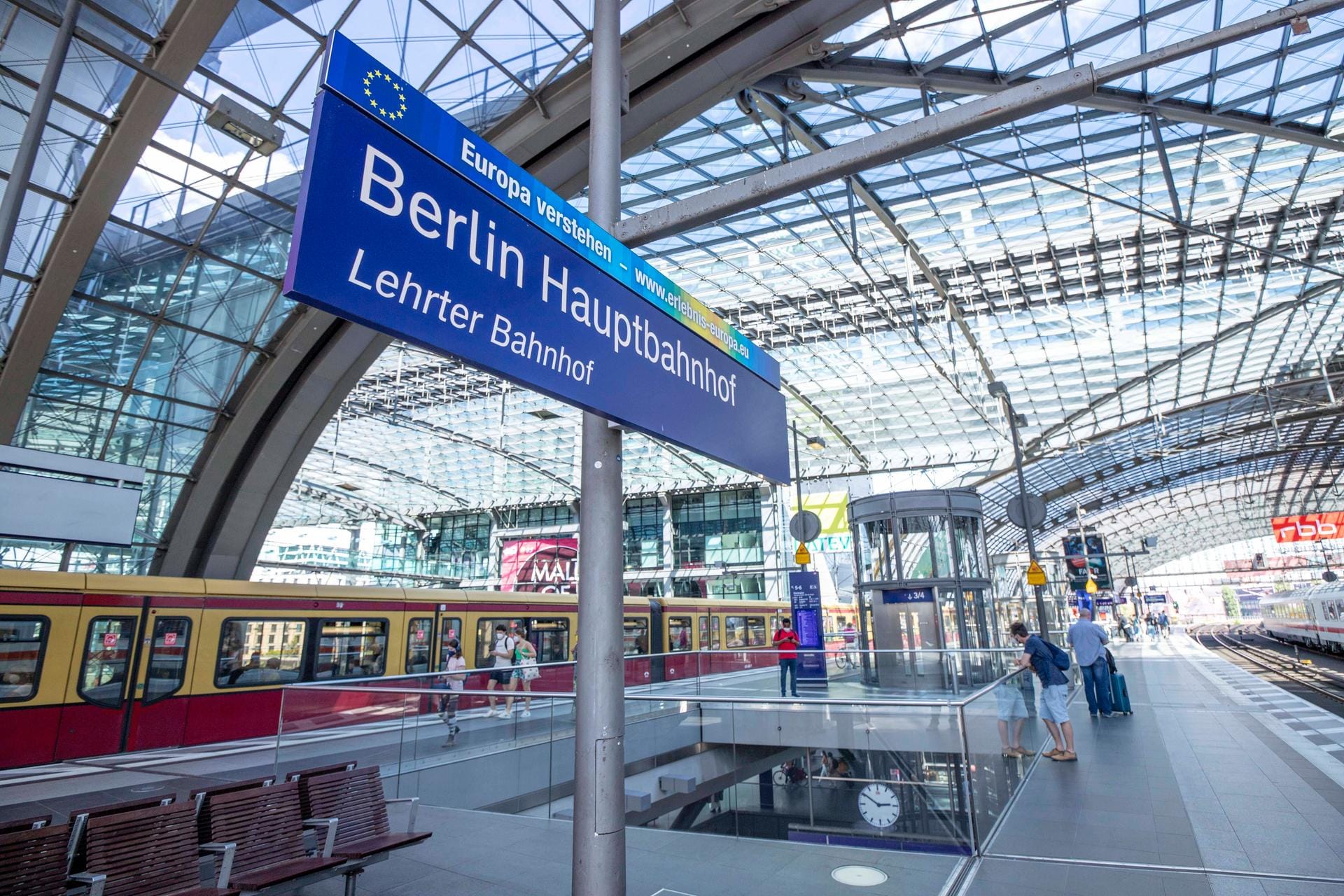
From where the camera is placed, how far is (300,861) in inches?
200

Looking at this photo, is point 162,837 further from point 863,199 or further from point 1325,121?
point 1325,121

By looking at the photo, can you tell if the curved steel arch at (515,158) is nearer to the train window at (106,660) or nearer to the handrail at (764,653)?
the train window at (106,660)

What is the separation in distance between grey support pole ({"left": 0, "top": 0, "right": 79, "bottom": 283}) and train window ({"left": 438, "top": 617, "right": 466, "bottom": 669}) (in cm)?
1132

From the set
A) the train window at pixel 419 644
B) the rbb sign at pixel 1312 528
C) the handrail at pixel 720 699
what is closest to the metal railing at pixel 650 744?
the handrail at pixel 720 699

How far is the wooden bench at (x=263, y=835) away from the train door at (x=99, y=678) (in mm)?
8606

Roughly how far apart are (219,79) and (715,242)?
15.4 m

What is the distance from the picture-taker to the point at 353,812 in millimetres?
5723

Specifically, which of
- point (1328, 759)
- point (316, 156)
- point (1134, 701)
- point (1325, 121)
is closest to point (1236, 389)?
point (1325, 121)

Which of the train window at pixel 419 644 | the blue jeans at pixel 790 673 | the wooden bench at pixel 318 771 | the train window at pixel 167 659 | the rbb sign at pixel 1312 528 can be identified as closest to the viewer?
the wooden bench at pixel 318 771

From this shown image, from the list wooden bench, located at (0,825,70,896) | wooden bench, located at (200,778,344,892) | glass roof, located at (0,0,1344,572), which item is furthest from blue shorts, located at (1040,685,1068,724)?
wooden bench, located at (0,825,70,896)

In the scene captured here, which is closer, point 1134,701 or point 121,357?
point 1134,701

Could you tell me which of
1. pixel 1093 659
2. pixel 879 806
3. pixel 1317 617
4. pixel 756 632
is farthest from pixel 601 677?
pixel 1317 617

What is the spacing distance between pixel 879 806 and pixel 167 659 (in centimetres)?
1128

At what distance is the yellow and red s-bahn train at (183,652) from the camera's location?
10883mm
